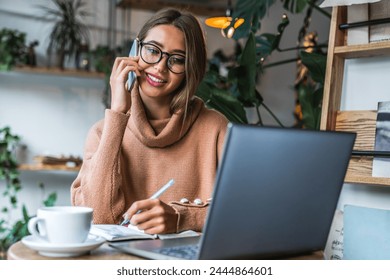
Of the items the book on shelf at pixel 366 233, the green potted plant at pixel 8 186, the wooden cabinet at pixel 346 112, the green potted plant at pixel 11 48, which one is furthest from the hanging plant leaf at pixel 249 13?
the green potted plant at pixel 8 186

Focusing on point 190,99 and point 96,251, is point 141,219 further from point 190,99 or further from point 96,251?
point 190,99

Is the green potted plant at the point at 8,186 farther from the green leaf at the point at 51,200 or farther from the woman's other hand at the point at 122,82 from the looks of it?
the woman's other hand at the point at 122,82

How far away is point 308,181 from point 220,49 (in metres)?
4.56

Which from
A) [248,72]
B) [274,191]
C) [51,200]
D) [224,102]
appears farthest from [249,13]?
[51,200]

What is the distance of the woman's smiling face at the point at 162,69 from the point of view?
167 cm

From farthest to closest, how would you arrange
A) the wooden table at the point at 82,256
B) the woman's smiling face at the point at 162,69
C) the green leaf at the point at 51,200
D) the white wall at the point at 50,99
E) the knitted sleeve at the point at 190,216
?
the white wall at the point at 50,99 < the green leaf at the point at 51,200 < the woman's smiling face at the point at 162,69 < the knitted sleeve at the point at 190,216 < the wooden table at the point at 82,256

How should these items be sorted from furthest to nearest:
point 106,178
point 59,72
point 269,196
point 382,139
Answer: point 59,72, point 382,139, point 106,178, point 269,196

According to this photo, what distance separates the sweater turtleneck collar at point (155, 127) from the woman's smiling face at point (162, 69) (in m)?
0.05

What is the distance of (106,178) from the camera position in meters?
1.54

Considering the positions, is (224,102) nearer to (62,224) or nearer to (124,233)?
(124,233)

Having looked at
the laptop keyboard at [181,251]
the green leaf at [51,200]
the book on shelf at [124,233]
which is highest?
the laptop keyboard at [181,251]

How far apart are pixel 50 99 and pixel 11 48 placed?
0.57 metres

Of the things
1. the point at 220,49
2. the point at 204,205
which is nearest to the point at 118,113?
the point at 204,205

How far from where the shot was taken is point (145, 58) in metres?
1.68
